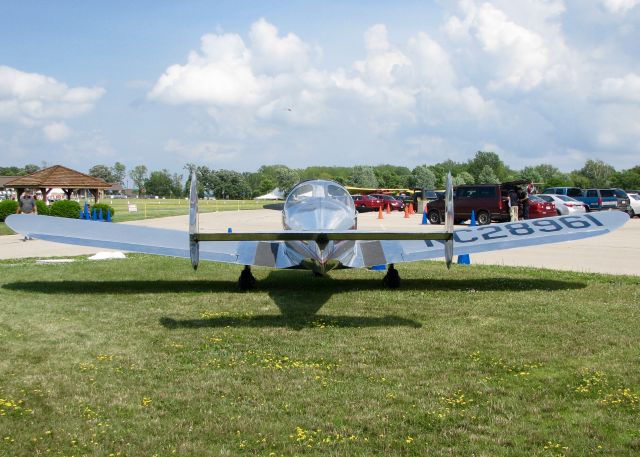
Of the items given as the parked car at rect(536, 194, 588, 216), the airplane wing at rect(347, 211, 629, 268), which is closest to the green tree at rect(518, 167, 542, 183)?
the parked car at rect(536, 194, 588, 216)

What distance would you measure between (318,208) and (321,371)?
186 inches

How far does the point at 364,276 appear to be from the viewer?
13.1 m

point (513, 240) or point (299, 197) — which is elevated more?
point (299, 197)

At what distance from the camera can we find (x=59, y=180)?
134ft

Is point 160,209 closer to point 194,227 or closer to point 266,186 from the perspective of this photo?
point 194,227

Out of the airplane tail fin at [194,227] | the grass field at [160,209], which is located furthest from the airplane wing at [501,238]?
the grass field at [160,209]

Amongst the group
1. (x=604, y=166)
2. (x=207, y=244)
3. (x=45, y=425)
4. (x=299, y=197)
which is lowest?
(x=45, y=425)

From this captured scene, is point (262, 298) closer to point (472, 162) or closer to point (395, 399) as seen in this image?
point (395, 399)

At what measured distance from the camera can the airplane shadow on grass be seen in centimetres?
873

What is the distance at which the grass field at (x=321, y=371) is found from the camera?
447cm

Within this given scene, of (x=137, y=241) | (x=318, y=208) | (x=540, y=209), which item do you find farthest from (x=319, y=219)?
(x=540, y=209)

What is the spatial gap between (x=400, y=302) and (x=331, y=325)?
6.56 ft

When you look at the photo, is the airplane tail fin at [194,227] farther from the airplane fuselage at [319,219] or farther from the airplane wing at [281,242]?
the airplane wing at [281,242]

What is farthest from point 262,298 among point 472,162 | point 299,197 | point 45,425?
point 472,162
